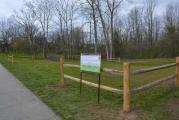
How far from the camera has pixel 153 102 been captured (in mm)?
7375

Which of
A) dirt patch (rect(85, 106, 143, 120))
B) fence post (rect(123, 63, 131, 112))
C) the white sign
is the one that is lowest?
dirt patch (rect(85, 106, 143, 120))

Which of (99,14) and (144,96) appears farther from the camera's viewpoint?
(99,14)

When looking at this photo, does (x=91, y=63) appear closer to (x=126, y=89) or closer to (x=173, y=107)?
(x=126, y=89)

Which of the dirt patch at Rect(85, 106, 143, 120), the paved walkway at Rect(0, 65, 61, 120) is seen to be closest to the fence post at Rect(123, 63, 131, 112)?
the dirt patch at Rect(85, 106, 143, 120)

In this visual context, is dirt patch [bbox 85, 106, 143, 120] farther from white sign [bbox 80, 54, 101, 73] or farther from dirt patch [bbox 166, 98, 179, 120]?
white sign [bbox 80, 54, 101, 73]

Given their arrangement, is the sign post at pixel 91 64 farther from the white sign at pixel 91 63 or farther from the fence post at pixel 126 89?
the fence post at pixel 126 89

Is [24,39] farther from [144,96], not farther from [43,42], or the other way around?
[144,96]

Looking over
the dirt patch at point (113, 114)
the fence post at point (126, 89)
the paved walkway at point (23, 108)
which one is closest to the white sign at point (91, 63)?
the fence post at point (126, 89)

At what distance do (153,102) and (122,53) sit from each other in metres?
58.4

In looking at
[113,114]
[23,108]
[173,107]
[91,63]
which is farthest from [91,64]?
[173,107]

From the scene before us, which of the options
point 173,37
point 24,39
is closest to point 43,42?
point 24,39

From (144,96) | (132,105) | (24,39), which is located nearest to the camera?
(132,105)

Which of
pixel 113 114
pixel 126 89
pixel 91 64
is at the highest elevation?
pixel 91 64

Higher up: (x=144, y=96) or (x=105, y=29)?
(x=105, y=29)
